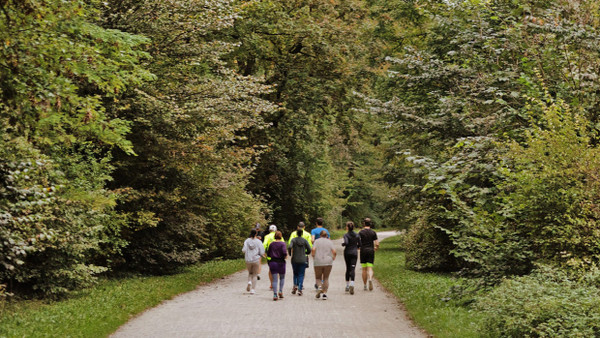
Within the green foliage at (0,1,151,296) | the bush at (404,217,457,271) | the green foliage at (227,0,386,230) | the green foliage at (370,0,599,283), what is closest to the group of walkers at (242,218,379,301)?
the green foliage at (370,0,599,283)

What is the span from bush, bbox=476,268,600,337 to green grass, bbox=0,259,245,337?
6.32 m

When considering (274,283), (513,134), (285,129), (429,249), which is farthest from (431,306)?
(285,129)

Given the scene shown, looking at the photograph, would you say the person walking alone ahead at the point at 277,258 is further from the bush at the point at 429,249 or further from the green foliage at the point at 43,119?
the bush at the point at 429,249

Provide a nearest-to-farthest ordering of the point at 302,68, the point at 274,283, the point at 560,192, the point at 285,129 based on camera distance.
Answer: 1. the point at 560,192
2. the point at 274,283
3. the point at 302,68
4. the point at 285,129

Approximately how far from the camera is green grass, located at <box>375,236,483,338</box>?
9.88 meters

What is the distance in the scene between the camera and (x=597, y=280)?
30.0 ft

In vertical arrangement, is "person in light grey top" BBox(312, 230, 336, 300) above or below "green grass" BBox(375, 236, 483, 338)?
above

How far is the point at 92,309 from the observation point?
476 inches

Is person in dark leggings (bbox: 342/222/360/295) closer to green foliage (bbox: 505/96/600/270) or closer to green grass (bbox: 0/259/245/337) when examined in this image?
green grass (bbox: 0/259/245/337)

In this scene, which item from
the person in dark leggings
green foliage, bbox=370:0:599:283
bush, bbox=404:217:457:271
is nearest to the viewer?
green foliage, bbox=370:0:599:283

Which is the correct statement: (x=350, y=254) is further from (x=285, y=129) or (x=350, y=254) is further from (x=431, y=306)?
(x=285, y=129)

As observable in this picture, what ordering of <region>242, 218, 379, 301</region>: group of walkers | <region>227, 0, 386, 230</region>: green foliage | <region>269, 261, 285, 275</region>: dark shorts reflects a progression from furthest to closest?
<region>227, 0, 386, 230</region>: green foliage
<region>242, 218, 379, 301</region>: group of walkers
<region>269, 261, 285, 275</region>: dark shorts

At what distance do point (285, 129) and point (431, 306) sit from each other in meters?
19.9

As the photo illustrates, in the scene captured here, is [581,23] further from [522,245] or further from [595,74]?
[522,245]
